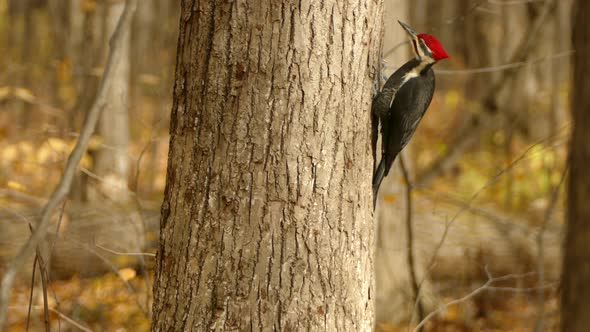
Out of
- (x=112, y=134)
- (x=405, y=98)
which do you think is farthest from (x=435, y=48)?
(x=112, y=134)

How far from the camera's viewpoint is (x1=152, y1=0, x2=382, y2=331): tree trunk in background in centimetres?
221

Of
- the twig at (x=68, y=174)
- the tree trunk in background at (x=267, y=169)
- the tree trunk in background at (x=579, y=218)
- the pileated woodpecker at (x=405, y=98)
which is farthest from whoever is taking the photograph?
the pileated woodpecker at (x=405, y=98)

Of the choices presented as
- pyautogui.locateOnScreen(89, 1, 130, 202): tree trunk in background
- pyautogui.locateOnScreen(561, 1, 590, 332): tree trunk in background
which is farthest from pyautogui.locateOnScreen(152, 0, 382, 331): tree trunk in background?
pyautogui.locateOnScreen(89, 1, 130, 202): tree trunk in background

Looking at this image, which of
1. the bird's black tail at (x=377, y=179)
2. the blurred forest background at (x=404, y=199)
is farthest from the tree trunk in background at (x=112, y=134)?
the bird's black tail at (x=377, y=179)

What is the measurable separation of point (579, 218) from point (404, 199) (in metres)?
3.92

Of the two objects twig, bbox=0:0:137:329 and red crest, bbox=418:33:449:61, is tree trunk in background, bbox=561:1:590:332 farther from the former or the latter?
twig, bbox=0:0:137:329

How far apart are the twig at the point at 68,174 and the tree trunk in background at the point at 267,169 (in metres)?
0.55

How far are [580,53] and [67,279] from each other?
17.1ft

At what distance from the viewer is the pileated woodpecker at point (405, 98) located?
2.79 meters

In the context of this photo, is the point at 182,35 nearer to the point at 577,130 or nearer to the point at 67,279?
the point at 577,130

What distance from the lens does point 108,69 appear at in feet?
9.17

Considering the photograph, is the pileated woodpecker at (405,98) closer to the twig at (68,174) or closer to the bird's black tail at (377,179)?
the bird's black tail at (377,179)

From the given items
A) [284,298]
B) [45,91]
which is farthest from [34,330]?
[45,91]

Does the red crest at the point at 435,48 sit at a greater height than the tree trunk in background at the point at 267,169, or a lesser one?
greater
